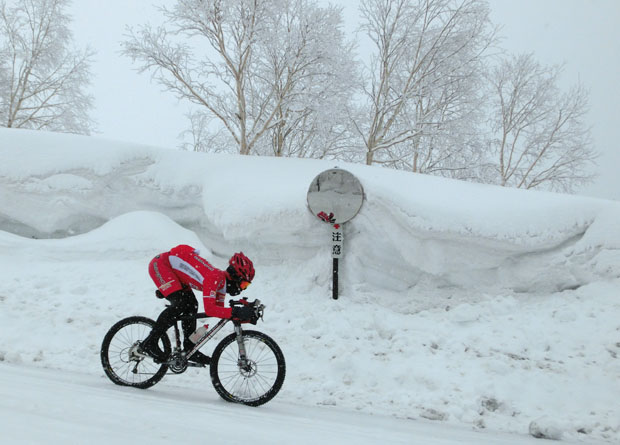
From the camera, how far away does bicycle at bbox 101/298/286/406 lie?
14.5ft

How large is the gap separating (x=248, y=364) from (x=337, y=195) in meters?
4.47

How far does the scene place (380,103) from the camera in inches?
646

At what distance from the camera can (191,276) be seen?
4707 mm

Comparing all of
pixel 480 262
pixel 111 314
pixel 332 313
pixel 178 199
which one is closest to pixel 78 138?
pixel 178 199

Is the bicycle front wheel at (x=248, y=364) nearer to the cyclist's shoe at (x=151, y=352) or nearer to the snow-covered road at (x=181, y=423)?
the snow-covered road at (x=181, y=423)

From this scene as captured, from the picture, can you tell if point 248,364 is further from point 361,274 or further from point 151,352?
point 361,274

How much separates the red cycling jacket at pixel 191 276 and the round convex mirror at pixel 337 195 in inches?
152

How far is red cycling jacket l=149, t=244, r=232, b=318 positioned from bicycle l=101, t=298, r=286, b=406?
0.56ft

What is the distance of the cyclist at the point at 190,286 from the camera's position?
4465 mm

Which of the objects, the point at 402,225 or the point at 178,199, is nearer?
the point at 402,225

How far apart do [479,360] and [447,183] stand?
423 cm

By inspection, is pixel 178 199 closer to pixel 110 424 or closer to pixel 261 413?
pixel 261 413

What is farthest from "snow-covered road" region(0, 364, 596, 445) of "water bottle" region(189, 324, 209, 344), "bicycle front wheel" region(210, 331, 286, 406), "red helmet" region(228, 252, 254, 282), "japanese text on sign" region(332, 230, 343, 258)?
"japanese text on sign" region(332, 230, 343, 258)

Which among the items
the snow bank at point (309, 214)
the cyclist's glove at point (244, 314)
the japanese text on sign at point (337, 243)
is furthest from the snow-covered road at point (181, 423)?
the snow bank at point (309, 214)
